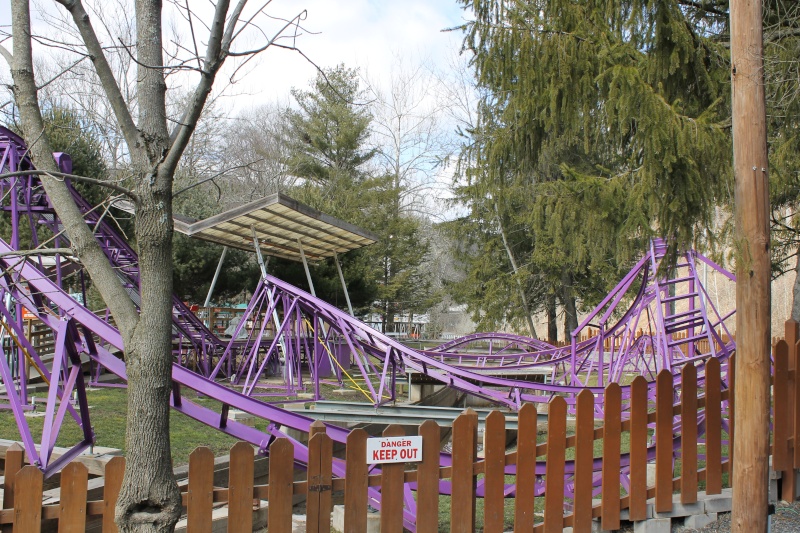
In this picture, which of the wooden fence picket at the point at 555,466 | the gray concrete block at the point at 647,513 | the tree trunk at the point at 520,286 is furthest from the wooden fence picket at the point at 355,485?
the tree trunk at the point at 520,286

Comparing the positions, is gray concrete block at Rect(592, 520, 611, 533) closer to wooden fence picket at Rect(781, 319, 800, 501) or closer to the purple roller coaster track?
the purple roller coaster track

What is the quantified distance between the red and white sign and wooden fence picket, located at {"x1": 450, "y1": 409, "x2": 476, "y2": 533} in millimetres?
274

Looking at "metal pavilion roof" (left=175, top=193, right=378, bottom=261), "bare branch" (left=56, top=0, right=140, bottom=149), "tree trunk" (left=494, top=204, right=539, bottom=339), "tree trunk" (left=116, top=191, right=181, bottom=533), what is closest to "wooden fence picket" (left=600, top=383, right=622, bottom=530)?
"tree trunk" (left=116, top=191, right=181, bottom=533)

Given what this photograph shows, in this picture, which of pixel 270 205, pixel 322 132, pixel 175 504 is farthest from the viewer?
pixel 322 132

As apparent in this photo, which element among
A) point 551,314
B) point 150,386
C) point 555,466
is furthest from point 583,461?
point 551,314

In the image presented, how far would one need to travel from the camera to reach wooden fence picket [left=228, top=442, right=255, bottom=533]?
390cm

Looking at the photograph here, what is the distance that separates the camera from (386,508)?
13.8 feet

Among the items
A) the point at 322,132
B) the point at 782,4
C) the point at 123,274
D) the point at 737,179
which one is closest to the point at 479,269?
the point at 322,132

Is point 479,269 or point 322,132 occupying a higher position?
point 322,132

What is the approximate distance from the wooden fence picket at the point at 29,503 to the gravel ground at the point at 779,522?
428 centimetres

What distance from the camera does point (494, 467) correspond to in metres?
4.40

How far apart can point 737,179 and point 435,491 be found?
271 centimetres

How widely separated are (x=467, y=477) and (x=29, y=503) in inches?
98.9

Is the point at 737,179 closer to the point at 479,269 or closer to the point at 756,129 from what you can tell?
the point at 756,129
